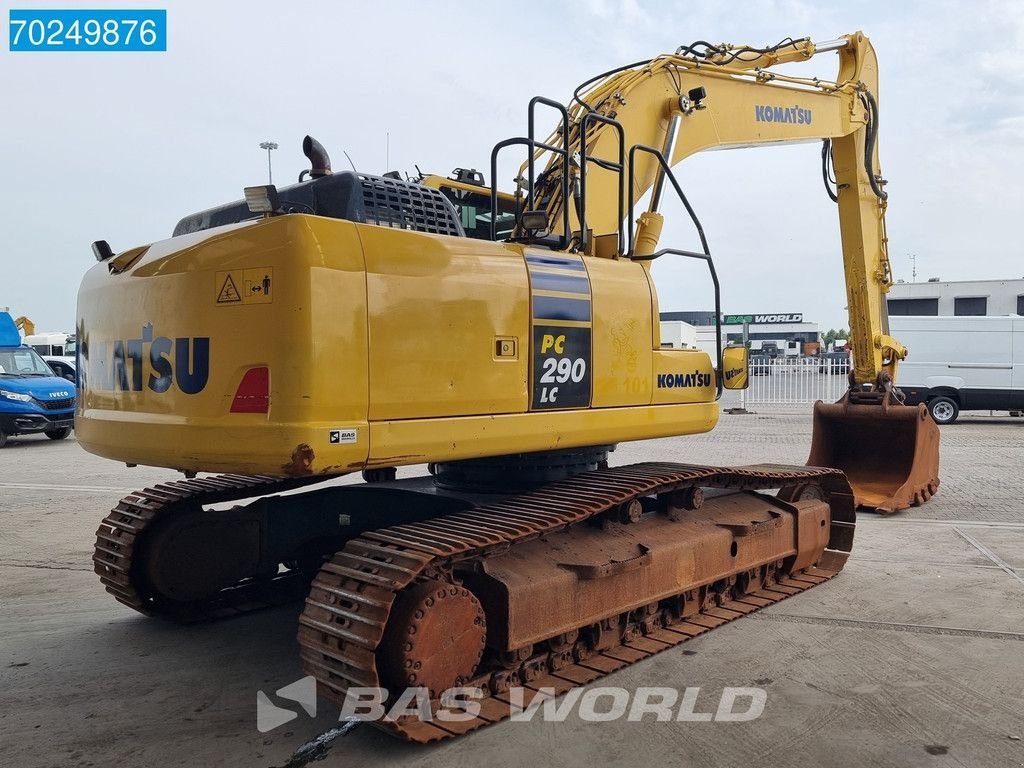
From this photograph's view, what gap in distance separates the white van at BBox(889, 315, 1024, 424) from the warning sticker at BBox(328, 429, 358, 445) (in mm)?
16994

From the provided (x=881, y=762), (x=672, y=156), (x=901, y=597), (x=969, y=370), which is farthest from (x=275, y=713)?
(x=969, y=370)

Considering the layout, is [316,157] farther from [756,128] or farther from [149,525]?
[756,128]

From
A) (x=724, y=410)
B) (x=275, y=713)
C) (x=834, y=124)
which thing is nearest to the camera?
(x=275, y=713)

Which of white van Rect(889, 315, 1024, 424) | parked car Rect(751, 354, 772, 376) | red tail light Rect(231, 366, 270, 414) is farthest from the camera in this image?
parked car Rect(751, 354, 772, 376)

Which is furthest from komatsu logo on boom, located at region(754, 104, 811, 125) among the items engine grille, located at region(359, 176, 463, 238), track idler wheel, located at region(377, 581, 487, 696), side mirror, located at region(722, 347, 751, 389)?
track idler wheel, located at region(377, 581, 487, 696)

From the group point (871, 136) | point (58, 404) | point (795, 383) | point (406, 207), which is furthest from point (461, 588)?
point (795, 383)

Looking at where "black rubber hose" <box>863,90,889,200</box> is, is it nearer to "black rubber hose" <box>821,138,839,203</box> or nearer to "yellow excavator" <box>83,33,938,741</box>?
"black rubber hose" <box>821,138,839,203</box>

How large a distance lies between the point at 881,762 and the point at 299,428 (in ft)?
9.04

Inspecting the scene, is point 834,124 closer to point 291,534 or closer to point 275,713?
point 291,534

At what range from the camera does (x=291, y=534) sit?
18.2 ft

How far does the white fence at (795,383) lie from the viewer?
23.3m

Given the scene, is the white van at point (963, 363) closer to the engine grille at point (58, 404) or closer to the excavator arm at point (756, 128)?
the excavator arm at point (756, 128)

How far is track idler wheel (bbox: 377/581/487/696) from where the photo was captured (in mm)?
3660

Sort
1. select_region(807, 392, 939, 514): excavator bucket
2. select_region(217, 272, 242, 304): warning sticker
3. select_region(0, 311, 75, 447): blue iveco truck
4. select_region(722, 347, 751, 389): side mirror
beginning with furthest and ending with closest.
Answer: select_region(0, 311, 75, 447): blue iveco truck < select_region(807, 392, 939, 514): excavator bucket < select_region(722, 347, 751, 389): side mirror < select_region(217, 272, 242, 304): warning sticker
